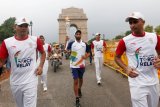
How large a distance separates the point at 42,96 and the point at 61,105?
57.5 inches

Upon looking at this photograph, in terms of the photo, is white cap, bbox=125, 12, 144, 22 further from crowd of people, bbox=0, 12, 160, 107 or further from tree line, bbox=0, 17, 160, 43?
tree line, bbox=0, 17, 160, 43

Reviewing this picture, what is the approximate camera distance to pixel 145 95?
188 inches

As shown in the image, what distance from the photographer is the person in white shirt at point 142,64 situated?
4770 millimetres

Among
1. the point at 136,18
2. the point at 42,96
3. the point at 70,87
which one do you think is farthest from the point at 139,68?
the point at 70,87

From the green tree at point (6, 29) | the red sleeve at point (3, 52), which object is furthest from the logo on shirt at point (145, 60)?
the green tree at point (6, 29)

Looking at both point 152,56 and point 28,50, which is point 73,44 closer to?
point 28,50

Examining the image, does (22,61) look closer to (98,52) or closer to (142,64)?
(142,64)

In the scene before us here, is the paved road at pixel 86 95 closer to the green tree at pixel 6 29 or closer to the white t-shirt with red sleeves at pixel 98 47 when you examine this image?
the white t-shirt with red sleeves at pixel 98 47

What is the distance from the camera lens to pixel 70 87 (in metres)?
11.4

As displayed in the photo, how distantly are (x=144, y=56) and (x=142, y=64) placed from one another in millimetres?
120

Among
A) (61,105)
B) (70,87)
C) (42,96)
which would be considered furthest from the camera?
(70,87)

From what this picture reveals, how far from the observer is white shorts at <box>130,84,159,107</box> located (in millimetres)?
4758

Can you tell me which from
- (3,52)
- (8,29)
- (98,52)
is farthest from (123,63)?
(8,29)

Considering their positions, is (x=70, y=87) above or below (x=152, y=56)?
below
